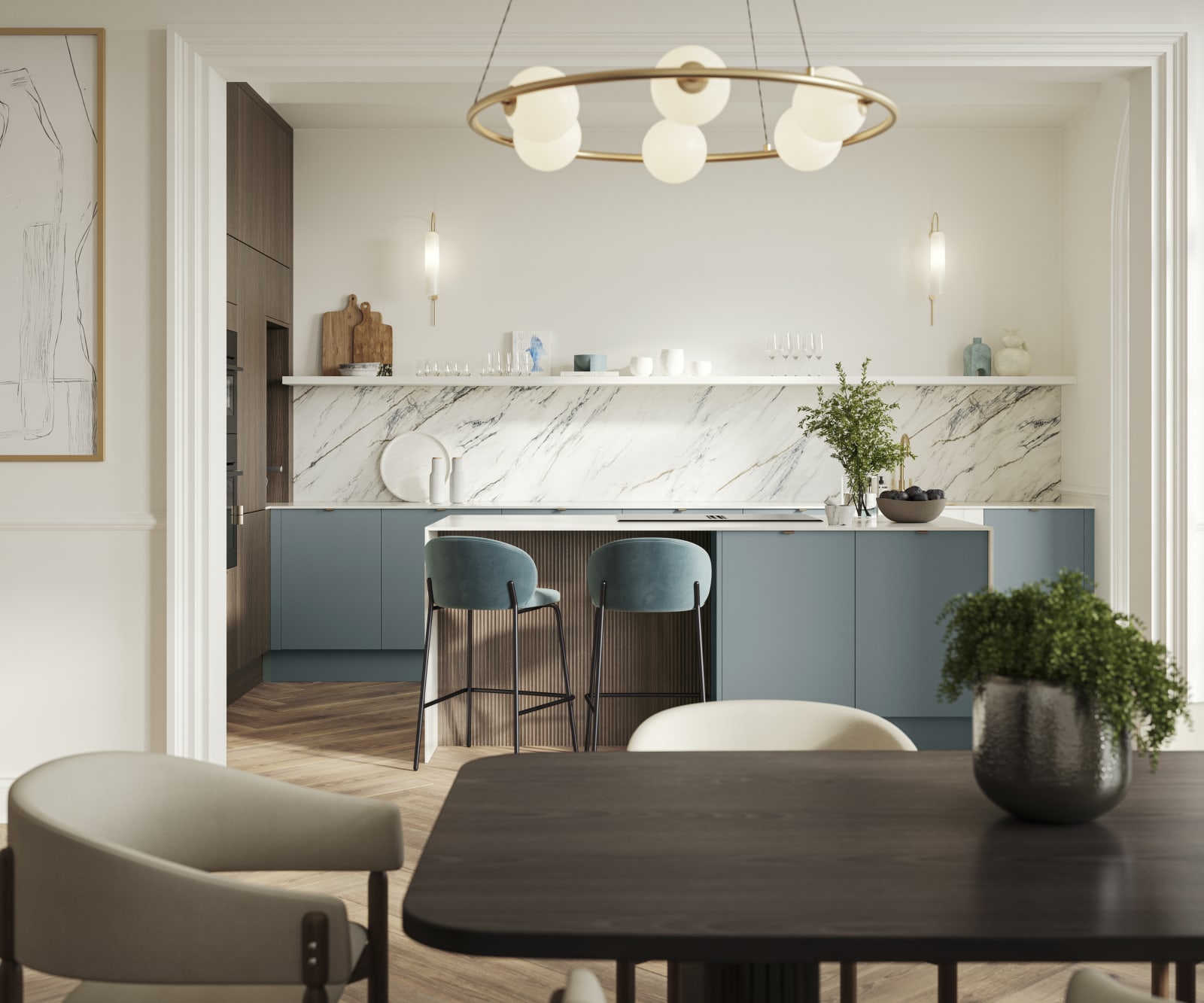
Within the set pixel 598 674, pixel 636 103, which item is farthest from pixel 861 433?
pixel 636 103

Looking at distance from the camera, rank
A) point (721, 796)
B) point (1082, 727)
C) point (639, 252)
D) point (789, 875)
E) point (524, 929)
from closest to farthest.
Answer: point (524, 929) < point (789, 875) < point (1082, 727) < point (721, 796) < point (639, 252)

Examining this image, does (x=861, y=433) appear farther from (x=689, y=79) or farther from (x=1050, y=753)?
(x=1050, y=753)

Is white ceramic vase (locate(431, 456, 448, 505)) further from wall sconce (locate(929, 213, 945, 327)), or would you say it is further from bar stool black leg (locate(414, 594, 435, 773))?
wall sconce (locate(929, 213, 945, 327))

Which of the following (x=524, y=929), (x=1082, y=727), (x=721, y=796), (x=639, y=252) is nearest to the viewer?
(x=524, y=929)

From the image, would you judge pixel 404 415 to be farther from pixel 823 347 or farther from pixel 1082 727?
pixel 1082 727

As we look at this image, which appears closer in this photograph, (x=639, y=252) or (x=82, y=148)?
(x=82, y=148)

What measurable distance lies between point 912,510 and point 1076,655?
2940 mm

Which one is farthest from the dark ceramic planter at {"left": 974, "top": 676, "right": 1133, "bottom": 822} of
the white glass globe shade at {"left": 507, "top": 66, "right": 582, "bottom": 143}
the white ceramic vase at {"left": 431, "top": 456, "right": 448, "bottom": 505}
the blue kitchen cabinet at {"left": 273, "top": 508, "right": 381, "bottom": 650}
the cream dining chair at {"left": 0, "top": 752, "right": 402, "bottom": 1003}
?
the white ceramic vase at {"left": 431, "top": 456, "right": 448, "bottom": 505}

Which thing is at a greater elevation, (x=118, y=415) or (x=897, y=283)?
(x=897, y=283)

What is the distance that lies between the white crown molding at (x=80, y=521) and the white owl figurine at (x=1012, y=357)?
15.4ft

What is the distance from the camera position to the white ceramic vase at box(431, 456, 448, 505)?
605cm

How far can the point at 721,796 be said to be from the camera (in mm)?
1513

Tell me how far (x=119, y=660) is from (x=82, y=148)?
→ 170 cm

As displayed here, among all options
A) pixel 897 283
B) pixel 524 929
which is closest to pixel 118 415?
pixel 524 929
